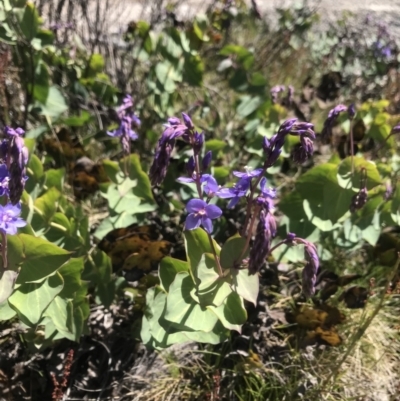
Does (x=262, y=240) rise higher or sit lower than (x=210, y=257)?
higher

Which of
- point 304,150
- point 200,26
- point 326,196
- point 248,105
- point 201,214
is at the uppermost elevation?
point 200,26

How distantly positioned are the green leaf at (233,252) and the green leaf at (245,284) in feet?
0.12

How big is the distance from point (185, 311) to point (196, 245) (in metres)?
0.25

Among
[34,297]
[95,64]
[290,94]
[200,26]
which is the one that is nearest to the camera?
[34,297]

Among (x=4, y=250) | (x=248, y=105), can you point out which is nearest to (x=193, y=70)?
A: (x=248, y=105)

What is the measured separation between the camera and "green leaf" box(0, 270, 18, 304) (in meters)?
1.60

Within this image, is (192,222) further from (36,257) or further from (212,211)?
(36,257)

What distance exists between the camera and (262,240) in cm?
148

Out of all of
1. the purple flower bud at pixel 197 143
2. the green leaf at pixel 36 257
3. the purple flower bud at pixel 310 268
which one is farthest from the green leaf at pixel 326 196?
the green leaf at pixel 36 257

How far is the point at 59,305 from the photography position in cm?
197

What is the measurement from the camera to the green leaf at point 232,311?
185 cm

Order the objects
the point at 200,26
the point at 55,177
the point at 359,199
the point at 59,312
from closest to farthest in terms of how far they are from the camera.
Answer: the point at 59,312, the point at 359,199, the point at 55,177, the point at 200,26

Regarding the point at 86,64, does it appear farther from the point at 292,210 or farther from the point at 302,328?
the point at 302,328

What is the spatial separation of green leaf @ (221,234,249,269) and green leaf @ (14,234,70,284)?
557 millimetres
